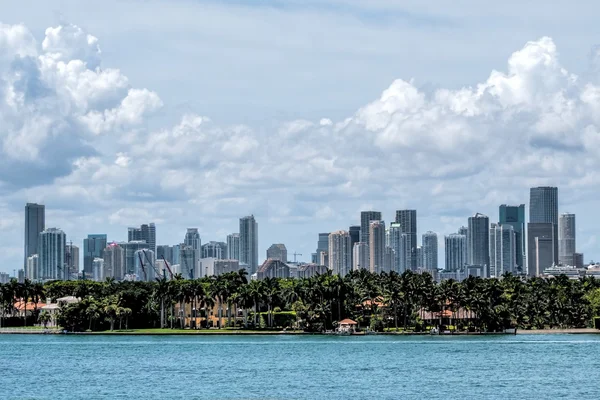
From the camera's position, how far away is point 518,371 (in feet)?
353

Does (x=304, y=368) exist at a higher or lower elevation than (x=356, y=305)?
lower

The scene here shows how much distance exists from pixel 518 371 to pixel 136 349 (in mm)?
55653

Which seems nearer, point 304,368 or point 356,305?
point 304,368

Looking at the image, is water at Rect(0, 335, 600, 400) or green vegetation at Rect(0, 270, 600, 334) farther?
green vegetation at Rect(0, 270, 600, 334)

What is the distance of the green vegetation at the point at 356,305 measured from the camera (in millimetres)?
183875

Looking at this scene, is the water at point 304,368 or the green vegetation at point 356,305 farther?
the green vegetation at point 356,305

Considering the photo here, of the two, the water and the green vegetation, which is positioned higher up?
the green vegetation

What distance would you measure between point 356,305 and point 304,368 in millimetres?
78682

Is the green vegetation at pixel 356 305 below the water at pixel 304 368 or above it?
above

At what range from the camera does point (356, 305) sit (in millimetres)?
190625

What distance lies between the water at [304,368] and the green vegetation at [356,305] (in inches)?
669

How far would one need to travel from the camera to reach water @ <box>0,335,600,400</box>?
89938mm

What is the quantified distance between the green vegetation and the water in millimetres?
16990

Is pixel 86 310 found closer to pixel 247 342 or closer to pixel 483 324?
pixel 247 342
